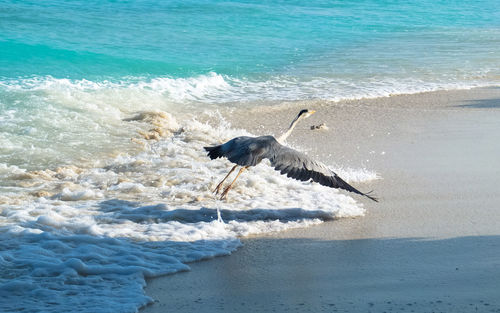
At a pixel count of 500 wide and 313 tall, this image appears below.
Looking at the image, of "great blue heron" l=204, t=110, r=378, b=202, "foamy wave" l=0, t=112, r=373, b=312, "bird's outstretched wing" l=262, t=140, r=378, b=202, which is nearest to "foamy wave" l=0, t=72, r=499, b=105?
"foamy wave" l=0, t=112, r=373, b=312

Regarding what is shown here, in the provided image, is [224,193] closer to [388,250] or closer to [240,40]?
[388,250]

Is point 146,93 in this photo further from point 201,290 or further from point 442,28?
point 442,28

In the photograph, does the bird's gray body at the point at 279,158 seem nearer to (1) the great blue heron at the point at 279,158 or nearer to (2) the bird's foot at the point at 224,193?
(1) the great blue heron at the point at 279,158

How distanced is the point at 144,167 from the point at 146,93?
18.8 feet

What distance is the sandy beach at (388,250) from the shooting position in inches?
196

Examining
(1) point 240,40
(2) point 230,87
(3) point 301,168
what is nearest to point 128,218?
(3) point 301,168

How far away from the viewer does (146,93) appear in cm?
1406

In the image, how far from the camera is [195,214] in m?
6.88

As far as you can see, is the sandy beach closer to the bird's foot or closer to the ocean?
the ocean

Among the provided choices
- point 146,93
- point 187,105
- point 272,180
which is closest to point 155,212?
point 272,180

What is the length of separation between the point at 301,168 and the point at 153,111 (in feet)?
18.1

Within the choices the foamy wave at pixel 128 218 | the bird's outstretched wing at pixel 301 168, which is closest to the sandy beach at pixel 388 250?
the foamy wave at pixel 128 218

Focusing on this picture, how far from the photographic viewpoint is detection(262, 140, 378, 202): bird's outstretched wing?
21.5 ft

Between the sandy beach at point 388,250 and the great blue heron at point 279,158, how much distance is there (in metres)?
0.46
